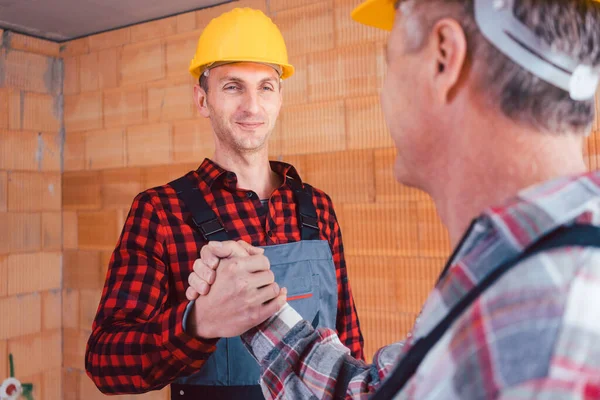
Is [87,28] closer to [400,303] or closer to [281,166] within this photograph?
[281,166]

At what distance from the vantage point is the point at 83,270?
3.56 metres

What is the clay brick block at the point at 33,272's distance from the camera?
3.39 meters

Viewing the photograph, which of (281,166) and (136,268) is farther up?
(281,166)

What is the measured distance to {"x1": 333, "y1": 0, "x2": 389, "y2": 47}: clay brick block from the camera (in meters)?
2.65

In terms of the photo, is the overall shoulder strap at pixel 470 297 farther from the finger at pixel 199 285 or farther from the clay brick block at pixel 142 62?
the clay brick block at pixel 142 62

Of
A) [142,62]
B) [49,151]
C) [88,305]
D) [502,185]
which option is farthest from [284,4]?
[502,185]

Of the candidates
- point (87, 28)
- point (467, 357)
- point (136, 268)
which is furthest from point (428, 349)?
point (87, 28)

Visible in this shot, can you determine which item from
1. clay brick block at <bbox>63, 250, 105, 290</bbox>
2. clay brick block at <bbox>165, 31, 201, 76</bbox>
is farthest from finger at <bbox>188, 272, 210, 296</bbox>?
clay brick block at <bbox>63, 250, 105, 290</bbox>

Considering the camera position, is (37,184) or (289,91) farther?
(37,184)

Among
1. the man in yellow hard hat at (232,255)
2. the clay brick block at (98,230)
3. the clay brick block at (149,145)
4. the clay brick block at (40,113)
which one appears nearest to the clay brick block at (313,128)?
the man in yellow hard hat at (232,255)

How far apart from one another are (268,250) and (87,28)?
8.28 ft

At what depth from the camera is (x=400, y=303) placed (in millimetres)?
2588

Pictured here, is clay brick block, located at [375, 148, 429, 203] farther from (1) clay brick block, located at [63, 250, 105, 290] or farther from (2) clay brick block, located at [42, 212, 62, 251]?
(2) clay brick block, located at [42, 212, 62, 251]

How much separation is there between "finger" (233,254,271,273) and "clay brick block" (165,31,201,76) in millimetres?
2296
